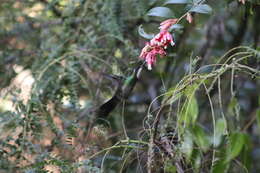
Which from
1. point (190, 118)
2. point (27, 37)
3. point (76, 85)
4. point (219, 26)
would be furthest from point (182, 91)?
point (219, 26)

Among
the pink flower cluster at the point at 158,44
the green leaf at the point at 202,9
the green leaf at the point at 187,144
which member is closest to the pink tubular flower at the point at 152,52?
the pink flower cluster at the point at 158,44

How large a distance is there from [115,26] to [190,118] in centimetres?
74

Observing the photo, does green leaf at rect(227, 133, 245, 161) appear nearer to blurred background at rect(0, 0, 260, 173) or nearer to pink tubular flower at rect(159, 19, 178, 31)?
blurred background at rect(0, 0, 260, 173)

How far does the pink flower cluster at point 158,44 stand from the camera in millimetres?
853

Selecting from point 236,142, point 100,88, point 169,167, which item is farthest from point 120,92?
point 236,142

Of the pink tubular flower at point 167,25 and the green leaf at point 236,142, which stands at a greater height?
the pink tubular flower at point 167,25

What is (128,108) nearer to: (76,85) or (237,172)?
(76,85)

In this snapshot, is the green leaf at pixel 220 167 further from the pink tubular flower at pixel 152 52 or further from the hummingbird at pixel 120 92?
the hummingbird at pixel 120 92

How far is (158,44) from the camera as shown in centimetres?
85

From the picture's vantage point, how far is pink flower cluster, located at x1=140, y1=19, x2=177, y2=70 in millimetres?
853

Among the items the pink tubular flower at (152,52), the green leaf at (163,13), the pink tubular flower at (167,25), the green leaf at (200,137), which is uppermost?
the green leaf at (163,13)

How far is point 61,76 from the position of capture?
1.33 meters

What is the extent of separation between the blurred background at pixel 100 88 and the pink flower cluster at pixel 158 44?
0.17 feet

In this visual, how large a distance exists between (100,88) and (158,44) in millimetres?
499
